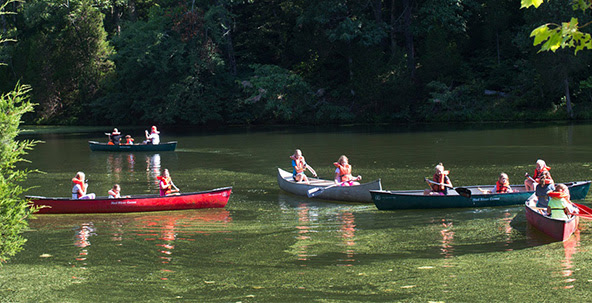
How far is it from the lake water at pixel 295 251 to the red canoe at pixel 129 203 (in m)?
0.27

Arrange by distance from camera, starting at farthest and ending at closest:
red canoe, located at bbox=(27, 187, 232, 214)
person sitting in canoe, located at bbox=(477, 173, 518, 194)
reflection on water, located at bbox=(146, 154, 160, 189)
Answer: reflection on water, located at bbox=(146, 154, 160, 189) → red canoe, located at bbox=(27, 187, 232, 214) → person sitting in canoe, located at bbox=(477, 173, 518, 194)

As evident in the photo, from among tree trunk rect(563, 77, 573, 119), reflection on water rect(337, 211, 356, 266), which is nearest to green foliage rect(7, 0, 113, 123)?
tree trunk rect(563, 77, 573, 119)

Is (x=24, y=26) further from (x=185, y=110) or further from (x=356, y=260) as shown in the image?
(x=356, y=260)

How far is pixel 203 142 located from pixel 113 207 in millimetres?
25672

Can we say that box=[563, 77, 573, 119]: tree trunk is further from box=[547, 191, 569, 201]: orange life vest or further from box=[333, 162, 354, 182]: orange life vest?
box=[547, 191, 569, 201]: orange life vest

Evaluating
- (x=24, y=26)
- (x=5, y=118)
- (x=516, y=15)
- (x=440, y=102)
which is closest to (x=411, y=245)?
(x=5, y=118)

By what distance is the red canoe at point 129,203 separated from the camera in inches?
708

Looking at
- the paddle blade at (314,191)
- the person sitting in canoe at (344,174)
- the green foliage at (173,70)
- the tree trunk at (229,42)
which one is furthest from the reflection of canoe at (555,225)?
the tree trunk at (229,42)

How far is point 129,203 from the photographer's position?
1806 cm

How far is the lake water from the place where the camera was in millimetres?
9977

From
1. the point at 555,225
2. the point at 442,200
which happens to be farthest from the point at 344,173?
the point at 555,225

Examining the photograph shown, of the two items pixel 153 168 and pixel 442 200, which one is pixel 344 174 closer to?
pixel 442 200

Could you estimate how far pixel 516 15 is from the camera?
5378 centimetres

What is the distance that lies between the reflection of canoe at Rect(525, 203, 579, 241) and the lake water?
19 cm
